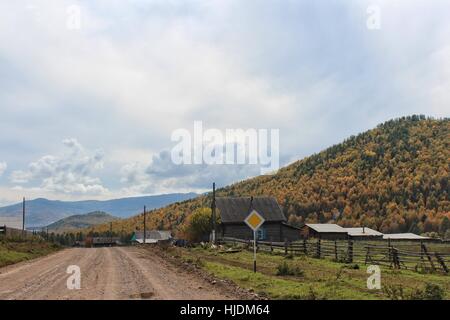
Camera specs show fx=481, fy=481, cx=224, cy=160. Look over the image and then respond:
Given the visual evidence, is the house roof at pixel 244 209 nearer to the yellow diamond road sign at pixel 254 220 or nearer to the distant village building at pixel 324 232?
the distant village building at pixel 324 232

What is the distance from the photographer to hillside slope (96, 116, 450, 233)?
101 m

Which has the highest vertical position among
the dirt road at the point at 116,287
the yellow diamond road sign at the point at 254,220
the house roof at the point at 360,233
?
the yellow diamond road sign at the point at 254,220

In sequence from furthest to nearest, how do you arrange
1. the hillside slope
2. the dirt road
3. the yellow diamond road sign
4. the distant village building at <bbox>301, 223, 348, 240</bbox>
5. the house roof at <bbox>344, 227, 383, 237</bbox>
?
Result: the hillside slope < the house roof at <bbox>344, 227, 383, 237</bbox> < the distant village building at <bbox>301, 223, 348, 240</bbox> < the yellow diamond road sign < the dirt road

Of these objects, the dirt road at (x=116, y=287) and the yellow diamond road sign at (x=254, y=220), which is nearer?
the dirt road at (x=116, y=287)

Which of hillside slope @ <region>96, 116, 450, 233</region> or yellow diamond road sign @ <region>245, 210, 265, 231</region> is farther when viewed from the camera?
hillside slope @ <region>96, 116, 450, 233</region>

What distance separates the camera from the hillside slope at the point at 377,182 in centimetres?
10081

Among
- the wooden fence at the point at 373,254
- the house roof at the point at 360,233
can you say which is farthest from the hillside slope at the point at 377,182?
the wooden fence at the point at 373,254

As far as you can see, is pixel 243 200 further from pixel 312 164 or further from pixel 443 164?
pixel 312 164

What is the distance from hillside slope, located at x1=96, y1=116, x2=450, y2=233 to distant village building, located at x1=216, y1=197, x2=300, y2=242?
124ft

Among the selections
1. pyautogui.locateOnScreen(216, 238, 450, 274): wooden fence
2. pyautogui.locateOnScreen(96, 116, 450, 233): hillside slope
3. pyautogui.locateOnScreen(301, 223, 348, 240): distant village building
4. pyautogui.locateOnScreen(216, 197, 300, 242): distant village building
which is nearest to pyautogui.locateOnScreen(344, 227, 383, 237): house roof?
pyautogui.locateOnScreen(301, 223, 348, 240): distant village building

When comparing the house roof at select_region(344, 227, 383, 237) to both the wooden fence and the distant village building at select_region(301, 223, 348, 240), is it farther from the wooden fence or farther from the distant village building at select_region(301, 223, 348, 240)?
the wooden fence

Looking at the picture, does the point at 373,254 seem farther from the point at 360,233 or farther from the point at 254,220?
the point at 360,233

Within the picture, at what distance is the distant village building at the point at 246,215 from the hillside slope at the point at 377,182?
37.7 metres

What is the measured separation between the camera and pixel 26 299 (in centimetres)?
1373
